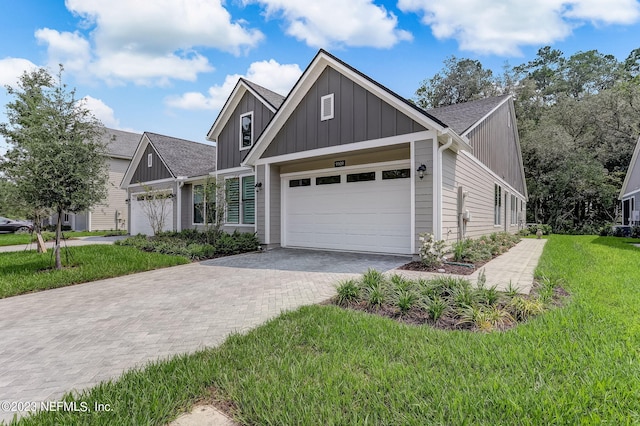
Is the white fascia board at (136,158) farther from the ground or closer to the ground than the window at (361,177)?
farther from the ground

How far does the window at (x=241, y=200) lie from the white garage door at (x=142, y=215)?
14.5 ft

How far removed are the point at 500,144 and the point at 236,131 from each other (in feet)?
38.3

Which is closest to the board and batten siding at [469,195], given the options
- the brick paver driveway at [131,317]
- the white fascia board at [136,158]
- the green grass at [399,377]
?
the brick paver driveway at [131,317]

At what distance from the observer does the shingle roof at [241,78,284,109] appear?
1217cm

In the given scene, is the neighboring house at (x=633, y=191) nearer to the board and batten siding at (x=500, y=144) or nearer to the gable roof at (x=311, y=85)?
the board and batten siding at (x=500, y=144)

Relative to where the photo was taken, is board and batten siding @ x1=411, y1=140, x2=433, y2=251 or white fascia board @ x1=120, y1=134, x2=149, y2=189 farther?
white fascia board @ x1=120, y1=134, x2=149, y2=189

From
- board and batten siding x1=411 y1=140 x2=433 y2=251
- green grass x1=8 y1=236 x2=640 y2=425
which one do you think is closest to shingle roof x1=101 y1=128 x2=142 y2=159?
board and batten siding x1=411 y1=140 x2=433 y2=251

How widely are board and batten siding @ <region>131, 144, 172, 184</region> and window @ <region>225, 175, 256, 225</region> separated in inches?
177

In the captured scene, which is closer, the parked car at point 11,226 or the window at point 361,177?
the window at point 361,177

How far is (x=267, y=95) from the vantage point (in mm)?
12617

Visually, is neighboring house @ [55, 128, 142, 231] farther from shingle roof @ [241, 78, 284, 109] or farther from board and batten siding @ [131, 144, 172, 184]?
shingle roof @ [241, 78, 284, 109]

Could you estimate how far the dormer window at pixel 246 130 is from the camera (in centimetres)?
1269

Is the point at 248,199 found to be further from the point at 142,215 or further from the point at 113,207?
the point at 113,207

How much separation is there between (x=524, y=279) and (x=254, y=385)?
17.4 feet
